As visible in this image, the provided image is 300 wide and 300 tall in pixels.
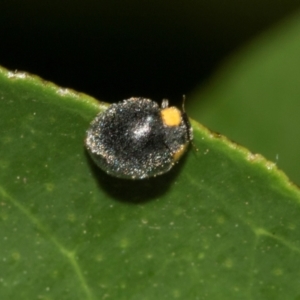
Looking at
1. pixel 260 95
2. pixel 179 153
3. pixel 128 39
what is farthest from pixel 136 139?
pixel 260 95

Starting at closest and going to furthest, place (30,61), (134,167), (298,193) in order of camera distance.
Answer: (298,193) → (134,167) → (30,61)

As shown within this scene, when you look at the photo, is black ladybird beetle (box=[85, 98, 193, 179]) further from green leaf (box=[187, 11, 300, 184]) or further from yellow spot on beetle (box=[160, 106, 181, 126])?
green leaf (box=[187, 11, 300, 184])

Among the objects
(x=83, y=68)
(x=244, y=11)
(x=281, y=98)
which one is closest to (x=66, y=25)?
(x=83, y=68)

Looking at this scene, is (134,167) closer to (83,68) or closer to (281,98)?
(83,68)

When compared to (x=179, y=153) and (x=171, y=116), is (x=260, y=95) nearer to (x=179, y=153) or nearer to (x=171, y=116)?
(x=171, y=116)

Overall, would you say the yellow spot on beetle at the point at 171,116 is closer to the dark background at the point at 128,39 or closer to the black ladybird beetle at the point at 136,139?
the black ladybird beetle at the point at 136,139

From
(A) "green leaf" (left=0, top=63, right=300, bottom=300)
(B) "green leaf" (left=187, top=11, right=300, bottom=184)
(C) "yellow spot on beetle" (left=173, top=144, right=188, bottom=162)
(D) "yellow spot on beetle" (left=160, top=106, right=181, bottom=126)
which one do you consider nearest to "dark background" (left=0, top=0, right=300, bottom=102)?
(B) "green leaf" (left=187, top=11, right=300, bottom=184)
